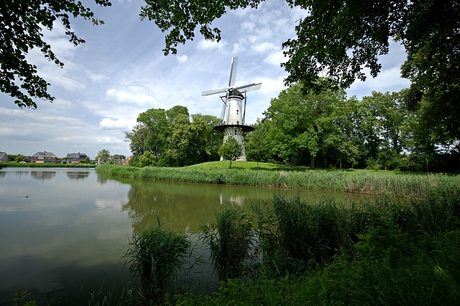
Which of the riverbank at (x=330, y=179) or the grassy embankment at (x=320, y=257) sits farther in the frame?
the riverbank at (x=330, y=179)

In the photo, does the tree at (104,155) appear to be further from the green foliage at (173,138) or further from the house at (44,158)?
the green foliage at (173,138)

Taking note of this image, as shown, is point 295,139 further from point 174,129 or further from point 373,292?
point 373,292

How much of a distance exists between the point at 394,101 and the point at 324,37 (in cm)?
3312

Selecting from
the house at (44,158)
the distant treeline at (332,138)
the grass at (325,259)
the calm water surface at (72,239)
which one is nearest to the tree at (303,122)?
the distant treeline at (332,138)

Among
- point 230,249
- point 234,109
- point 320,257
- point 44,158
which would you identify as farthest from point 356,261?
point 44,158

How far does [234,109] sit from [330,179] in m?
20.5

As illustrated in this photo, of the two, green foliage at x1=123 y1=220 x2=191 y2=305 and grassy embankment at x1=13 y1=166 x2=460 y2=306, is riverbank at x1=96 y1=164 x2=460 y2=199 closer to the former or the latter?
grassy embankment at x1=13 y1=166 x2=460 y2=306

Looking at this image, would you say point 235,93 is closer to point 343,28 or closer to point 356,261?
point 343,28

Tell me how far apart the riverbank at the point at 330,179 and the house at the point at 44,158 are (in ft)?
256

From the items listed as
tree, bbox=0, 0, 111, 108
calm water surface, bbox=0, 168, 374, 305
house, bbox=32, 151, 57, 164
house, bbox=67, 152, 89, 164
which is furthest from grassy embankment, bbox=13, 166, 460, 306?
house, bbox=67, 152, 89, 164

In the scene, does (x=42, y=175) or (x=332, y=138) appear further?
(x=42, y=175)

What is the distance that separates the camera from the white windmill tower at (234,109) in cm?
3297

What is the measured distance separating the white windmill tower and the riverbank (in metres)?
11.3

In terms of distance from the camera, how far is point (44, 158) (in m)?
82.5
